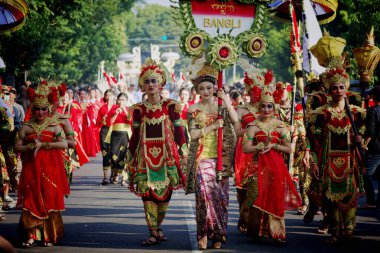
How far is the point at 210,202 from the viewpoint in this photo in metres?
10.3

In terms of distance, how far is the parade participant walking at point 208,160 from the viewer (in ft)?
33.8

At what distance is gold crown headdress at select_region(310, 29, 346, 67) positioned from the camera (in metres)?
12.5

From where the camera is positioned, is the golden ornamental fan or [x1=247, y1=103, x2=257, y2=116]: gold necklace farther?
the golden ornamental fan

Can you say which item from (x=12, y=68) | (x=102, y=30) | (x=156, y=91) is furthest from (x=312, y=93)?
(x=102, y=30)

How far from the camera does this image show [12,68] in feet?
95.1

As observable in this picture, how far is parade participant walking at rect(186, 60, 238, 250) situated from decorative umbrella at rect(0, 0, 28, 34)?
458 cm

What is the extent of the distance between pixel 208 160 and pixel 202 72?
3.63 feet

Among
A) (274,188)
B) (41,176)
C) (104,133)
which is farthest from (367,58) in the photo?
(104,133)

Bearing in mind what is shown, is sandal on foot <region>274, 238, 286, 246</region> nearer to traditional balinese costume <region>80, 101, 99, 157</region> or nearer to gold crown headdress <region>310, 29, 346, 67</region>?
gold crown headdress <region>310, 29, 346, 67</region>

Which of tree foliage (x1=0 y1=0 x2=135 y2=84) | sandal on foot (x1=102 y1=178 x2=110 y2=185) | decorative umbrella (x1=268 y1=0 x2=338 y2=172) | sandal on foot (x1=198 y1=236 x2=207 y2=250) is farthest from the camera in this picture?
tree foliage (x1=0 y1=0 x2=135 y2=84)

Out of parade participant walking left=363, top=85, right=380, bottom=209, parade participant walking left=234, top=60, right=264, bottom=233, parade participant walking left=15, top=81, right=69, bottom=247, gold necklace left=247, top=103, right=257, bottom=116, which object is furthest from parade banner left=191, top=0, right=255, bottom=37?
parade participant walking left=363, top=85, right=380, bottom=209

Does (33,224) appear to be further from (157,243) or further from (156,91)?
(156,91)

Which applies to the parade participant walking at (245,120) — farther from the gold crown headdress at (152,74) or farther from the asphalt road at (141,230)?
the gold crown headdress at (152,74)

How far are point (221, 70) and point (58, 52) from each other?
90.0 feet
